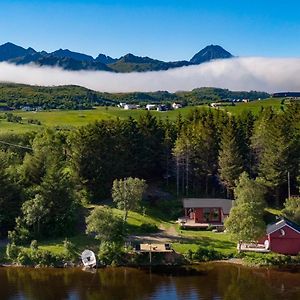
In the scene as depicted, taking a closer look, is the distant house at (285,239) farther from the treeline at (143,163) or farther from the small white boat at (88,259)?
the small white boat at (88,259)

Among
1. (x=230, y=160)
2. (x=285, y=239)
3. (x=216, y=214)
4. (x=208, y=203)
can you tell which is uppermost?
(x=230, y=160)

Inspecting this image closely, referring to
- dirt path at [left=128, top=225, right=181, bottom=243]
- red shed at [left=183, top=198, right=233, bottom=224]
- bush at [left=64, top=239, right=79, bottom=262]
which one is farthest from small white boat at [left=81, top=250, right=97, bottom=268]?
red shed at [left=183, top=198, right=233, bottom=224]

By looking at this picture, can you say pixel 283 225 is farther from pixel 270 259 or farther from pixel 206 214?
pixel 206 214

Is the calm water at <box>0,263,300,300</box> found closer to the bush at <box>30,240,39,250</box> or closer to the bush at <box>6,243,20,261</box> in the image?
the bush at <box>6,243,20,261</box>

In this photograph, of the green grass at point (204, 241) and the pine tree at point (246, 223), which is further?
the green grass at point (204, 241)

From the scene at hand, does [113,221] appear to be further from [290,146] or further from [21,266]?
[290,146]

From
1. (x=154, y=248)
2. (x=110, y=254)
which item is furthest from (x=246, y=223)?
(x=110, y=254)

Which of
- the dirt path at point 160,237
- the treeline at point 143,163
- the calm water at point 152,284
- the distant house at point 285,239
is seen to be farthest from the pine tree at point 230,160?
the calm water at point 152,284
